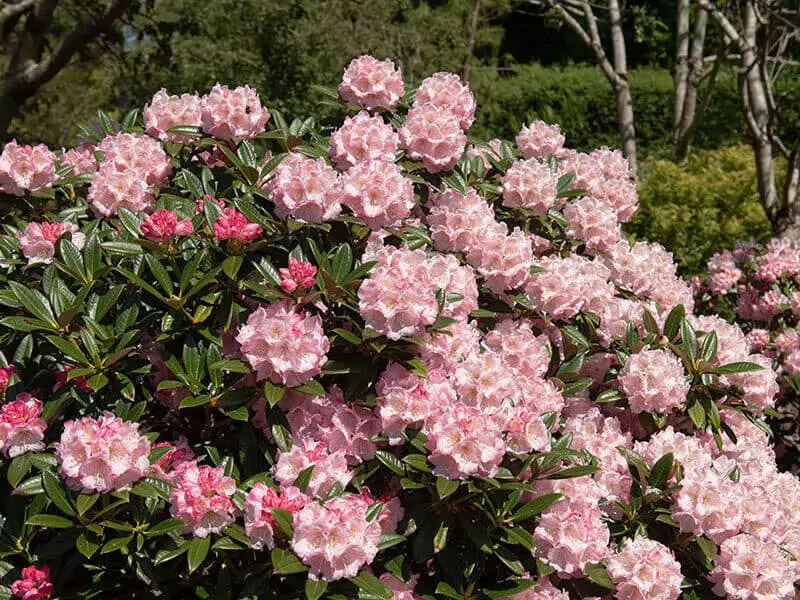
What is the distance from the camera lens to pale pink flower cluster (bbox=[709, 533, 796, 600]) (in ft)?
6.10

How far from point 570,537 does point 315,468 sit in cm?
56

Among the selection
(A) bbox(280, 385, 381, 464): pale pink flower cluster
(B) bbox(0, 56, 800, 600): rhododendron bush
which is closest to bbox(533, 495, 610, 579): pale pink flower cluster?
(B) bbox(0, 56, 800, 600): rhododendron bush

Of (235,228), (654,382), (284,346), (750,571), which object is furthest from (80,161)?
(750,571)

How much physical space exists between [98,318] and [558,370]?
1.15 metres

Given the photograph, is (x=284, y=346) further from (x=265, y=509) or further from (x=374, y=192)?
(x=374, y=192)

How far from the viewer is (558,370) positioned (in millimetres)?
2244

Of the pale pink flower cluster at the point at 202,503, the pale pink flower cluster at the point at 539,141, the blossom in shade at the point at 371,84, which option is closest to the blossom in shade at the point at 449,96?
the blossom in shade at the point at 371,84

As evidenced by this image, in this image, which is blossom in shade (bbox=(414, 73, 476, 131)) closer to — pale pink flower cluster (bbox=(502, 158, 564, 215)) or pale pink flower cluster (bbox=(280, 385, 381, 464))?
pale pink flower cluster (bbox=(502, 158, 564, 215))

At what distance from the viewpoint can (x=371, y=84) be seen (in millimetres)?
2551

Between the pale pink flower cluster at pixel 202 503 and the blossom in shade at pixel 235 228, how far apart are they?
52cm

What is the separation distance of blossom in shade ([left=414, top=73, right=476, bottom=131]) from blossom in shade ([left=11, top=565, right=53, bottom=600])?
161 cm

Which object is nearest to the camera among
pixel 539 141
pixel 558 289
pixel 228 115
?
pixel 558 289

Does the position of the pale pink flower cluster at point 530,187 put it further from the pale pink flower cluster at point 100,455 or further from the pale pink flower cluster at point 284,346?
the pale pink flower cluster at point 100,455

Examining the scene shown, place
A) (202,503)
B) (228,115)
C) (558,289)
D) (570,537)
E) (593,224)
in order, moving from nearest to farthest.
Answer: (202,503), (570,537), (558,289), (228,115), (593,224)
